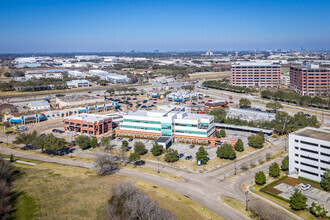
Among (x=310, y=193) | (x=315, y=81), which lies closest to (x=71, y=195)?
(x=310, y=193)

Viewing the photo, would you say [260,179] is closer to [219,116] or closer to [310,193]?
[310,193]

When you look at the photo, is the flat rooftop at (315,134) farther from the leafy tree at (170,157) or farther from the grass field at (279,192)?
the leafy tree at (170,157)

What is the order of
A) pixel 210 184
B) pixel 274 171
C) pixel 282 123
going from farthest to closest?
pixel 282 123 < pixel 274 171 < pixel 210 184

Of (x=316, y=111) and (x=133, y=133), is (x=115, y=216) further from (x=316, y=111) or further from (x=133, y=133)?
(x=316, y=111)

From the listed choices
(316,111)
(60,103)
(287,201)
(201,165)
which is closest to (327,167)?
(287,201)

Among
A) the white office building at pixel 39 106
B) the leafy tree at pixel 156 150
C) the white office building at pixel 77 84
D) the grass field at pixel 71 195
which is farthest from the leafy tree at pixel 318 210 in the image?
the white office building at pixel 77 84

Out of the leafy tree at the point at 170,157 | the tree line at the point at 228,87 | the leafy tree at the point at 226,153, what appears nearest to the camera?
the leafy tree at the point at 170,157
